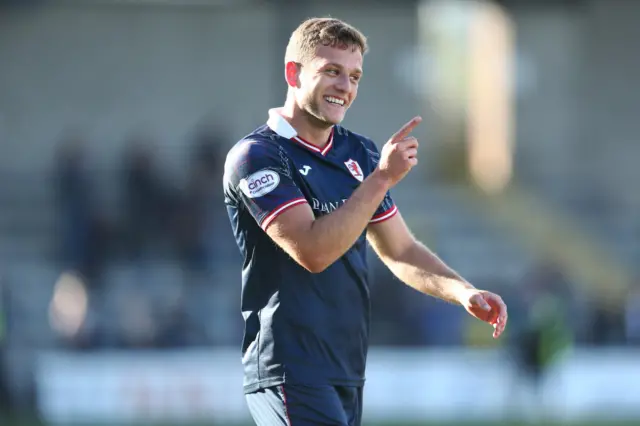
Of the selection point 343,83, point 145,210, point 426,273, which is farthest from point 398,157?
point 145,210

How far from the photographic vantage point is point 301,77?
204 inches

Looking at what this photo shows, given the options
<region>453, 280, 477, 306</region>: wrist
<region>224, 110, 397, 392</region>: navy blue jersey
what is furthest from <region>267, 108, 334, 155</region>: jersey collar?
<region>453, 280, 477, 306</region>: wrist

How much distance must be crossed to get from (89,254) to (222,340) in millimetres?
2256

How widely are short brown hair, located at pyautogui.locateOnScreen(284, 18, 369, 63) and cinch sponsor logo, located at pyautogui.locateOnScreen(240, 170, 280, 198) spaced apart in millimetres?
486

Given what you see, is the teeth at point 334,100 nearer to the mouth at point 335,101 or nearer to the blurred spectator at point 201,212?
the mouth at point 335,101

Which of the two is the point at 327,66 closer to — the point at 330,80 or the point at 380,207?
the point at 330,80

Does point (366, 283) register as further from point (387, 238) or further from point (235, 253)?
point (235, 253)

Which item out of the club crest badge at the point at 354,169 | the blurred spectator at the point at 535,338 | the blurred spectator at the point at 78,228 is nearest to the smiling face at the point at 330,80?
the club crest badge at the point at 354,169

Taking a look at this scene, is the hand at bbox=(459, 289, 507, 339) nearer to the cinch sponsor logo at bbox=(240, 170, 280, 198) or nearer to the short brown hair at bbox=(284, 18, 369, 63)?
the cinch sponsor logo at bbox=(240, 170, 280, 198)

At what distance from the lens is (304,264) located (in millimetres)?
4879

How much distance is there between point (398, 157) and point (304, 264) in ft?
1.74

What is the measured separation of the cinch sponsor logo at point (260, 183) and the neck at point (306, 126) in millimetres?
290

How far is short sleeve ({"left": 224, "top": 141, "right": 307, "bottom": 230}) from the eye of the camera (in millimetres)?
4965

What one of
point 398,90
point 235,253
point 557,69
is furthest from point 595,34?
point 235,253
